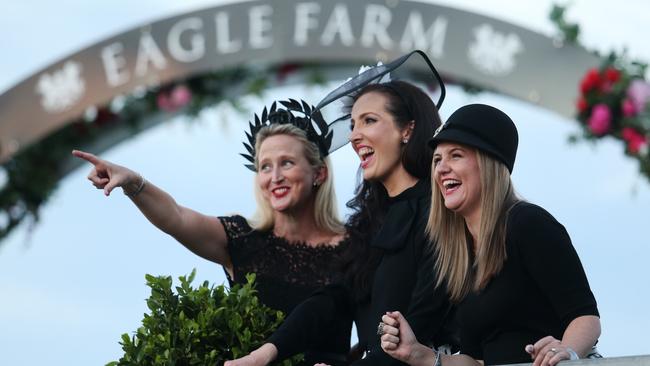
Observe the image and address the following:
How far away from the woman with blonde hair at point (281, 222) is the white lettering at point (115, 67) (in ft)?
14.8

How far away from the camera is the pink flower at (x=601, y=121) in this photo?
750cm

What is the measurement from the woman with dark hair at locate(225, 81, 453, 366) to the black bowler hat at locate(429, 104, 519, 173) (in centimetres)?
33

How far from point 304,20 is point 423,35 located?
0.78 meters

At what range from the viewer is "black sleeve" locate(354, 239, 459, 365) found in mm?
2938

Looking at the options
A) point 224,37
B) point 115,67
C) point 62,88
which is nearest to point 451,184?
point 224,37

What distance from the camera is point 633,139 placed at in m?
7.51

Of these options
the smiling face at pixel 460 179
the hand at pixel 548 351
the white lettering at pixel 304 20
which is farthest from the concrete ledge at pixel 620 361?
the white lettering at pixel 304 20

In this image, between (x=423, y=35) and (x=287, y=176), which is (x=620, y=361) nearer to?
(x=287, y=176)

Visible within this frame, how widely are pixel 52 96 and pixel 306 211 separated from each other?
4.88 m

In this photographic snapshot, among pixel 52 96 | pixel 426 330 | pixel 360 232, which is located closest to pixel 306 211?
pixel 360 232

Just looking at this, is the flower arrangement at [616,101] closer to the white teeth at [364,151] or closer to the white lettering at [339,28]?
the white lettering at [339,28]

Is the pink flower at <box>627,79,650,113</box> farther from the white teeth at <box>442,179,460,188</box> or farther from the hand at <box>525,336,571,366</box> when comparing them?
the hand at <box>525,336,571,366</box>

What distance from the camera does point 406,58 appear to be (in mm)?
3344

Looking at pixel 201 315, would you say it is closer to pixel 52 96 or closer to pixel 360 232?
pixel 360 232
